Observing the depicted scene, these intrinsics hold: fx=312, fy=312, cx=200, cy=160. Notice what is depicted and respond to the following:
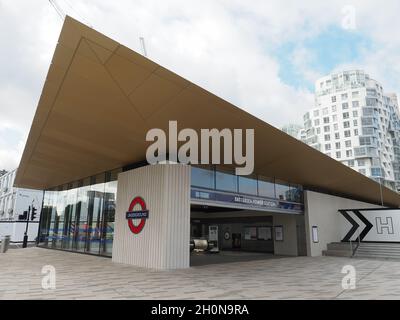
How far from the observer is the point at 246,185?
1448 centimetres

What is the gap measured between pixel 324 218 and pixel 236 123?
42.5 ft

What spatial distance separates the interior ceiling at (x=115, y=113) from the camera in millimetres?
6488

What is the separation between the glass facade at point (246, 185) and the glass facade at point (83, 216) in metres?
4.39

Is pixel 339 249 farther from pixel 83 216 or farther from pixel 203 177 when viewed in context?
pixel 83 216

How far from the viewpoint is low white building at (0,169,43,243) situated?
32.4 metres

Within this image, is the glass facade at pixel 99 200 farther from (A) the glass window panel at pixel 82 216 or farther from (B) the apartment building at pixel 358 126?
(B) the apartment building at pixel 358 126

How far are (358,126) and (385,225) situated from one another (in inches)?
2408

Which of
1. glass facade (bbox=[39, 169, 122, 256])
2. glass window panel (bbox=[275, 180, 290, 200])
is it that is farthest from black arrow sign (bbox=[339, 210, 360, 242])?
glass facade (bbox=[39, 169, 122, 256])

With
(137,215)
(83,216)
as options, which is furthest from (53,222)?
(137,215)

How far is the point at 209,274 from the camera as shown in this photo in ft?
31.0

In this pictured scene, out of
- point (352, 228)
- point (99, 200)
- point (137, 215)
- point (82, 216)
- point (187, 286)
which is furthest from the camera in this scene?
point (352, 228)

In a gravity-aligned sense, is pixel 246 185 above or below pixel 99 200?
above
